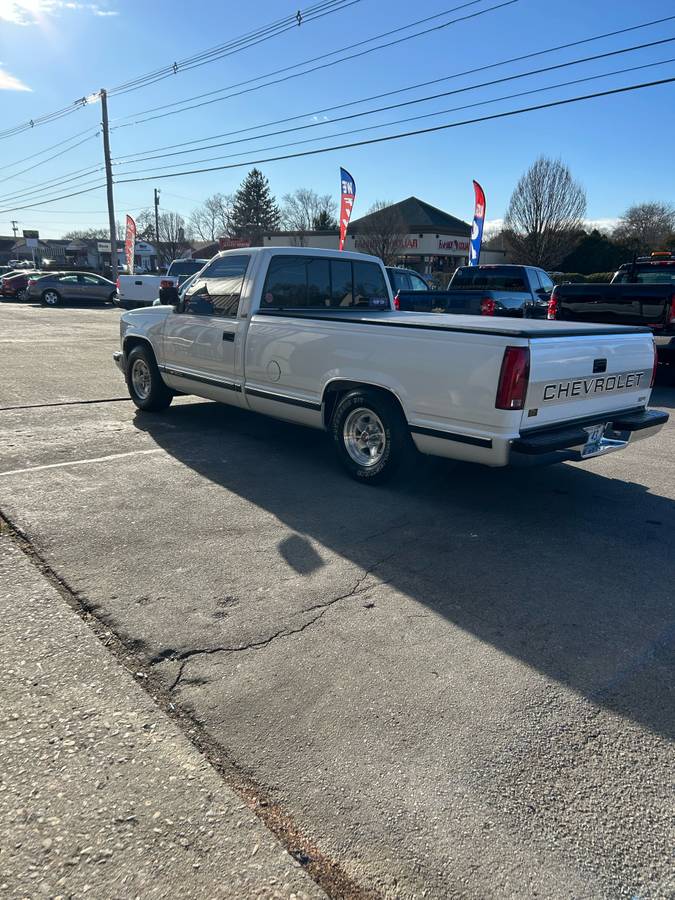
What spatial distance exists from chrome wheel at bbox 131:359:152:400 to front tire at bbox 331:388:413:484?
3.35 metres

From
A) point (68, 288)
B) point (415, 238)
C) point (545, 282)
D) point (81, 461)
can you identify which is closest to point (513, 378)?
point (81, 461)

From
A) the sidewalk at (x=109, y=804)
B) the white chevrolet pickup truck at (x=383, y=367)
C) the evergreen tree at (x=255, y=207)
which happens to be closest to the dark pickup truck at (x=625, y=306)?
the white chevrolet pickup truck at (x=383, y=367)

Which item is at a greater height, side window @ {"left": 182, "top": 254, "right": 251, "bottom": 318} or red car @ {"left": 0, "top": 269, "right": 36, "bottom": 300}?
side window @ {"left": 182, "top": 254, "right": 251, "bottom": 318}

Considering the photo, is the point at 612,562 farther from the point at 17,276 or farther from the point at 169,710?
the point at 17,276

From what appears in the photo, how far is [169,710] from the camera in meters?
2.67

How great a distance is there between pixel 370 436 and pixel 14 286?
3305 cm

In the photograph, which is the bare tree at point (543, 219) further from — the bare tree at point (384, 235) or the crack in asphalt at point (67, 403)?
the crack in asphalt at point (67, 403)

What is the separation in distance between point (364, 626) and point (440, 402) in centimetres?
200

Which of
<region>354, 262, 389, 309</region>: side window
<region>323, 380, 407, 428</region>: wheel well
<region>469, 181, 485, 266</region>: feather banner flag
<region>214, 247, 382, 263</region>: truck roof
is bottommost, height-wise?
<region>323, 380, 407, 428</region>: wheel well

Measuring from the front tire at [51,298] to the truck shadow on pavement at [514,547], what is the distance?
88.7 ft

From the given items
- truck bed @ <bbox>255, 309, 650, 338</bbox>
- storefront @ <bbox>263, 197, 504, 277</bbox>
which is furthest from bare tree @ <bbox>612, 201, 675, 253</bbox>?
truck bed @ <bbox>255, 309, 650, 338</bbox>

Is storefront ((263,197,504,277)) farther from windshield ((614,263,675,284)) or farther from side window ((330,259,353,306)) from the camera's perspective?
side window ((330,259,353,306))

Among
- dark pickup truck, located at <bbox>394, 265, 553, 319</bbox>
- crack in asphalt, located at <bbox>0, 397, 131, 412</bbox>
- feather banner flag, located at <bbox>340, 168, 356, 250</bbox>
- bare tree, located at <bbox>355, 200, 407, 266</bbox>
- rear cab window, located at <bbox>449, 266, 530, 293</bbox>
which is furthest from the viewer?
bare tree, located at <bbox>355, 200, 407, 266</bbox>

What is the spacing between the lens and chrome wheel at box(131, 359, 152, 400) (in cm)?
812
